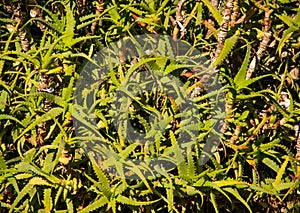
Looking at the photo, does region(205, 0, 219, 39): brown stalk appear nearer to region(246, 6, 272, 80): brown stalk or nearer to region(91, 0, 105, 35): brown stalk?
region(246, 6, 272, 80): brown stalk

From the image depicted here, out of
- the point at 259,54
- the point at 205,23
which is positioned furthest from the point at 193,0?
the point at 259,54

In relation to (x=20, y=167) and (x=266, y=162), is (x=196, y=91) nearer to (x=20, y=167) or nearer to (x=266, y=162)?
(x=266, y=162)

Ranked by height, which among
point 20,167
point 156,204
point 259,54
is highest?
point 259,54

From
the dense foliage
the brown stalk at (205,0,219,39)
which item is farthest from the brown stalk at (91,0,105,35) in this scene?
the brown stalk at (205,0,219,39)

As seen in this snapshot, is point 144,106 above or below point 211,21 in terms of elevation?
below

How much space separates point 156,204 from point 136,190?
0.24 feet

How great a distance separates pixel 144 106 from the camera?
3.67 ft

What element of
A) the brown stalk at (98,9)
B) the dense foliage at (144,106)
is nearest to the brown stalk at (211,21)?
the dense foliage at (144,106)

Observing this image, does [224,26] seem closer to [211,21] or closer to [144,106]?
[211,21]

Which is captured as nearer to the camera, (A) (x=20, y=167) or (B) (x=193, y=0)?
(A) (x=20, y=167)

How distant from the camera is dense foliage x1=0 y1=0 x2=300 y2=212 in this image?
1.11 meters

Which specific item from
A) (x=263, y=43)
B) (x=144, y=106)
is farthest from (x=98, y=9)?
(x=263, y=43)

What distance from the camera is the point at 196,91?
1.18m

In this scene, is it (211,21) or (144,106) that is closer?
(144,106)
